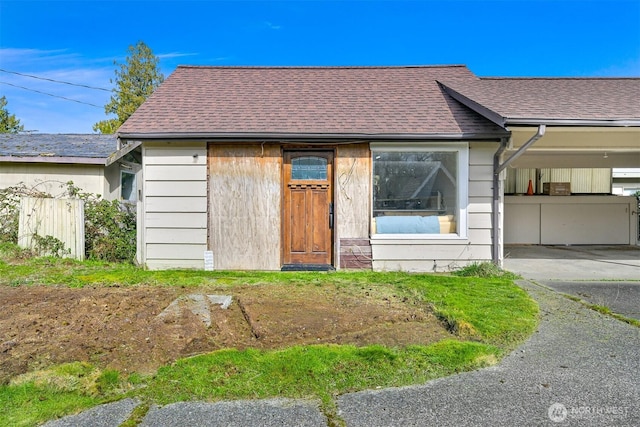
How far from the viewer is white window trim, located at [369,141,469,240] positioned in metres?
7.09

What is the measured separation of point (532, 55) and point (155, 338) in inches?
647

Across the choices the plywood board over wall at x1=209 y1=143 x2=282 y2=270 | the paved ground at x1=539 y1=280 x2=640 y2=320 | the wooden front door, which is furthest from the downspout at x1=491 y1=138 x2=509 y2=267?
the plywood board over wall at x1=209 y1=143 x2=282 y2=270

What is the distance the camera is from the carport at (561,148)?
20.6 feet

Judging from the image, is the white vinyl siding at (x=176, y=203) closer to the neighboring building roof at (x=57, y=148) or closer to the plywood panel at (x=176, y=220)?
the plywood panel at (x=176, y=220)

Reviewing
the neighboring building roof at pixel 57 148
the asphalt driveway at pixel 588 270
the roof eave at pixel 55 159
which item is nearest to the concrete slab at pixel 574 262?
the asphalt driveway at pixel 588 270

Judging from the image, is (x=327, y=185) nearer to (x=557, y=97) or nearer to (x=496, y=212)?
(x=496, y=212)

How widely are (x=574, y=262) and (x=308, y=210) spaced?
5484 mm

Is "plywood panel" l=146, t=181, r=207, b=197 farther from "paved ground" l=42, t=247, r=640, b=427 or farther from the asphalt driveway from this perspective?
the asphalt driveway

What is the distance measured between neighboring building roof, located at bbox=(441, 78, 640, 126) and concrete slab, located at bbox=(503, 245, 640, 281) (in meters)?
2.51

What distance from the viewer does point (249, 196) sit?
7.16 meters

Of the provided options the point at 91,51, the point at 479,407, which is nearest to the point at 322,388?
the point at 479,407

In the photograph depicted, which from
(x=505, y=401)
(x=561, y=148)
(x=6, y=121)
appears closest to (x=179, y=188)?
(x=505, y=401)

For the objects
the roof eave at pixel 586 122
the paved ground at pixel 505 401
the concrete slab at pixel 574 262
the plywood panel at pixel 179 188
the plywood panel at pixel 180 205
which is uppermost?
the roof eave at pixel 586 122

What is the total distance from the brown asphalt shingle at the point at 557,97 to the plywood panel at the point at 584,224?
152 inches
